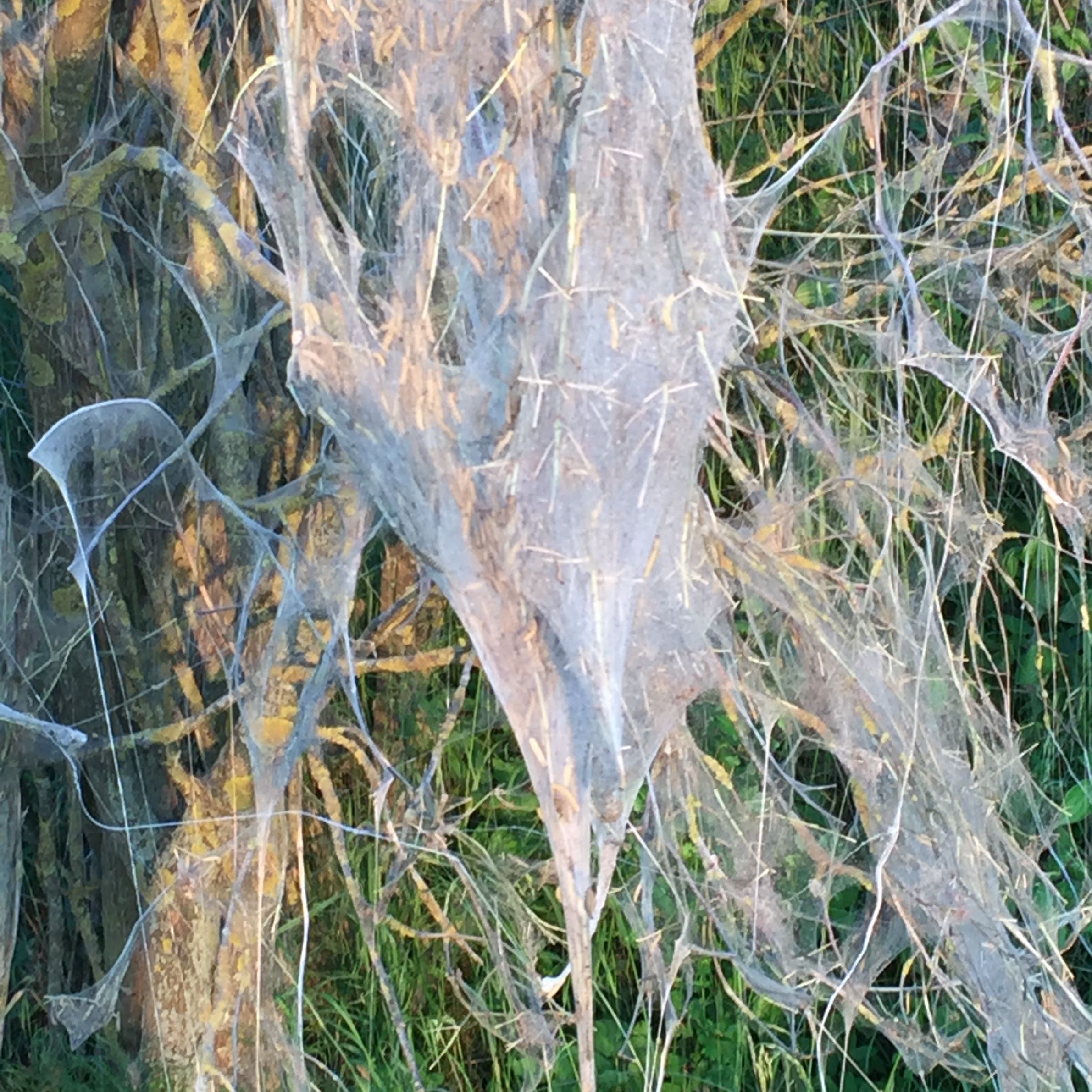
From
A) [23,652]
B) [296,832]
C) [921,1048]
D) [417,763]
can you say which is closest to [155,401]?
[23,652]

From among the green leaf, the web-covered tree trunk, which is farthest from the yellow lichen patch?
the green leaf

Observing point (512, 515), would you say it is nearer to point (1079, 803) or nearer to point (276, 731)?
point (276, 731)

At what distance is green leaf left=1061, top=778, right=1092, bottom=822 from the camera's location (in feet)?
8.21

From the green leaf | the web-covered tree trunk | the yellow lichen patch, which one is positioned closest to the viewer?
the web-covered tree trunk

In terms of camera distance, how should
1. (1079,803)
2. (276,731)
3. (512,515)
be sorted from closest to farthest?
(512,515), (276,731), (1079,803)

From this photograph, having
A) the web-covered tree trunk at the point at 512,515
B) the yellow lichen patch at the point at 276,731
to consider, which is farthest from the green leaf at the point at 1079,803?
the yellow lichen patch at the point at 276,731

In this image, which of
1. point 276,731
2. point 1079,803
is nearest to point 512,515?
point 276,731

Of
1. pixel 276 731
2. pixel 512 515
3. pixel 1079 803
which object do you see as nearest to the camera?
pixel 512 515

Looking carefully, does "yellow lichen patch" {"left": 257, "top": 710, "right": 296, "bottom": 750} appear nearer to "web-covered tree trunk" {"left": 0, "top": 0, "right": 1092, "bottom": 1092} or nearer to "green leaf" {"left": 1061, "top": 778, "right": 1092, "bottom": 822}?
"web-covered tree trunk" {"left": 0, "top": 0, "right": 1092, "bottom": 1092}

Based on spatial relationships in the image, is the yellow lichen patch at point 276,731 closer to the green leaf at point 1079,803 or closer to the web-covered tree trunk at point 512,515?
the web-covered tree trunk at point 512,515

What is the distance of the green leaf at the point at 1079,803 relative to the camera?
250 cm

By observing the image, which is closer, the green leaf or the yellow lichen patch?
the yellow lichen patch

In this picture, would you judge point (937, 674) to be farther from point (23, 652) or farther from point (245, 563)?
point (23, 652)

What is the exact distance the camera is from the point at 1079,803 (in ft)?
8.29
